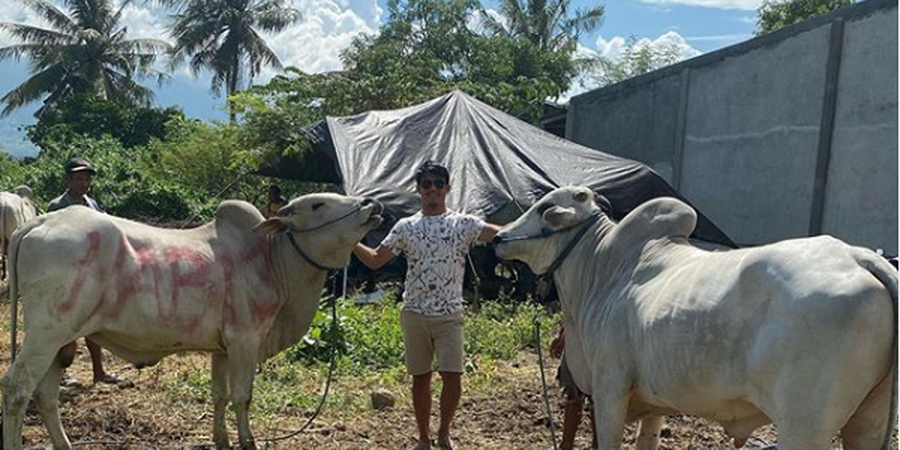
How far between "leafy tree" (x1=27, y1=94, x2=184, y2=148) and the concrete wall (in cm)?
1972

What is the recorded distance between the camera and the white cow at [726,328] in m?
2.91

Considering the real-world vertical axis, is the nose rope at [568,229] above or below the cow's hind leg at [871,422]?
above

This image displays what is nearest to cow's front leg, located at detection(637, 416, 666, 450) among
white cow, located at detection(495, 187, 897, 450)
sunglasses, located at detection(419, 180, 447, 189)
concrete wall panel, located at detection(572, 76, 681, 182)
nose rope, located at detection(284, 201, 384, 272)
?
white cow, located at detection(495, 187, 897, 450)

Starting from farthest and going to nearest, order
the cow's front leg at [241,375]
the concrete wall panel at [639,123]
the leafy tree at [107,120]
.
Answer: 1. the leafy tree at [107,120]
2. the concrete wall panel at [639,123]
3. the cow's front leg at [241,375]

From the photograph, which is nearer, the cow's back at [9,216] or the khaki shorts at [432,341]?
the khaki shorts at [432,341]

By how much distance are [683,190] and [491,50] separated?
10.8 meters

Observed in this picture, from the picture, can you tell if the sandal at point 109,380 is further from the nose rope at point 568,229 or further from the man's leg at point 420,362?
the nose rope at point 568,229

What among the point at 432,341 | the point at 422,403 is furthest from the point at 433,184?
the point at 422,403

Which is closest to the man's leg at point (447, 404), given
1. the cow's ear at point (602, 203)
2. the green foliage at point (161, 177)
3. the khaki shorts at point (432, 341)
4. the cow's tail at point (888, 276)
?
the khaki shorts at point (432, 341)

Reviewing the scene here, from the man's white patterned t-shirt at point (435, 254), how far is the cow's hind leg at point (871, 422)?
2.44 meters

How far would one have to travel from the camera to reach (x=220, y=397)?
521 centimetres

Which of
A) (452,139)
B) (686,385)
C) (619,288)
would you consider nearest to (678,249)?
(619,288)

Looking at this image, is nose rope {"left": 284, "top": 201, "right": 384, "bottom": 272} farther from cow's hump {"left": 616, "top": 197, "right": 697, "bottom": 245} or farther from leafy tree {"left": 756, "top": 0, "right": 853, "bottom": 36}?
leafy tree {"left": 756, "top": 0, "right": 853, "bottom": 36}

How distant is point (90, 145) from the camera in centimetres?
2330
